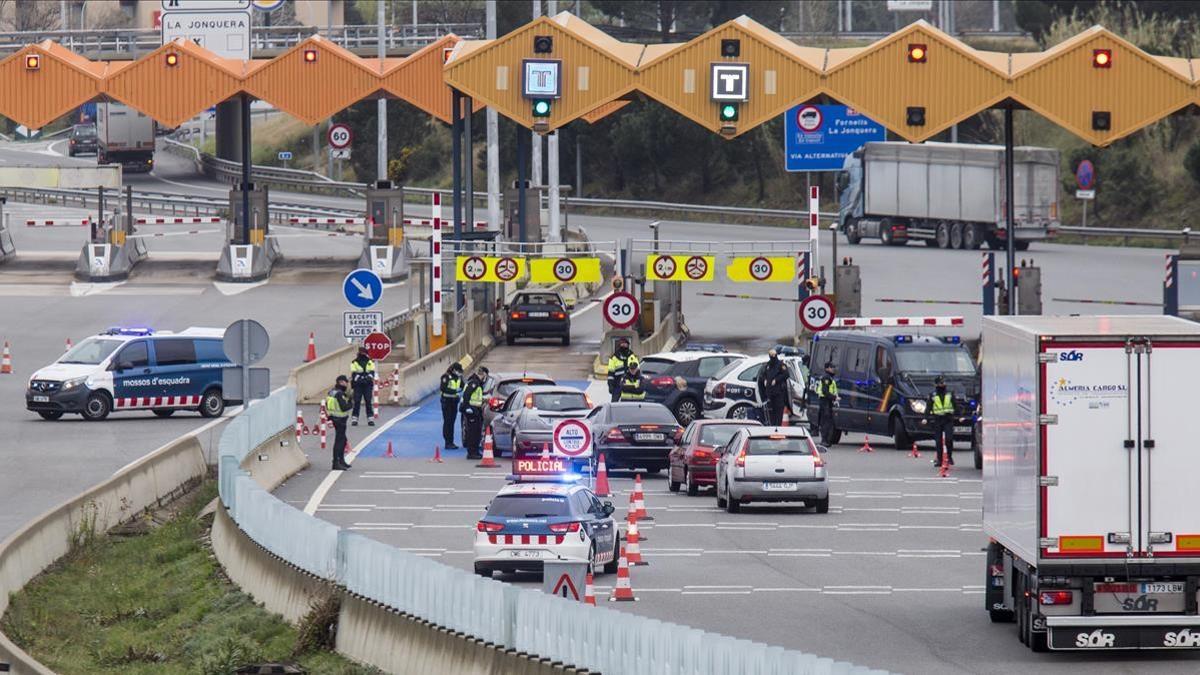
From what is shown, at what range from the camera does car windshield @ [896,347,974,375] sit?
38969mm

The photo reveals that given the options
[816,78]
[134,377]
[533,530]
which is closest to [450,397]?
[134,377]

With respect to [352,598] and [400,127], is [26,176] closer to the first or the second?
[400,127]

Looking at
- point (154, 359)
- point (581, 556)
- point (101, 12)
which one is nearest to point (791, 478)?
point (581, 556)

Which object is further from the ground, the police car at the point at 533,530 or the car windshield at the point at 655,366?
the car windshield at the point at 655,366

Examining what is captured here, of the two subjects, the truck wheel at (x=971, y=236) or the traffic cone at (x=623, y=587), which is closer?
the traffic cone at (x=623, y=587)

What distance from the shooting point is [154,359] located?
4272cm

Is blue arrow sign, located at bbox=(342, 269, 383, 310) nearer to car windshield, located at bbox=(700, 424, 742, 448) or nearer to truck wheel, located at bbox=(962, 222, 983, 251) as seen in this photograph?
car windshield, located at bbox=(700, 424, 742, 448)

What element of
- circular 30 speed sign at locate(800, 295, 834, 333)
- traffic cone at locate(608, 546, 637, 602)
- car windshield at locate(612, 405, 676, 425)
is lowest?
traffic cone at locate(608, 546, 637, 602)

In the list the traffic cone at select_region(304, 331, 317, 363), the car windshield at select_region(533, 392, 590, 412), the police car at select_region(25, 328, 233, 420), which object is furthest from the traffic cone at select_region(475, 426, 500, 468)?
the traffic cone at select_region(304, 331, 317, 363)

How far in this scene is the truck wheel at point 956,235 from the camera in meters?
77.6

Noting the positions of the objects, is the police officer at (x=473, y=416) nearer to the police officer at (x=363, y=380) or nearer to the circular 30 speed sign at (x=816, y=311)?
the police officer at (x=363, y=380)

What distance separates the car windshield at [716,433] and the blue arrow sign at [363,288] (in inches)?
335

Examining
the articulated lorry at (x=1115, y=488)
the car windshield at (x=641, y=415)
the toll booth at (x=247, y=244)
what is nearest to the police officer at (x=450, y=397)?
the car windshield at (x=641, y=415)

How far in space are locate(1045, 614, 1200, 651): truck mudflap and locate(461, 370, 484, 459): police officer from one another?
20154 mm
